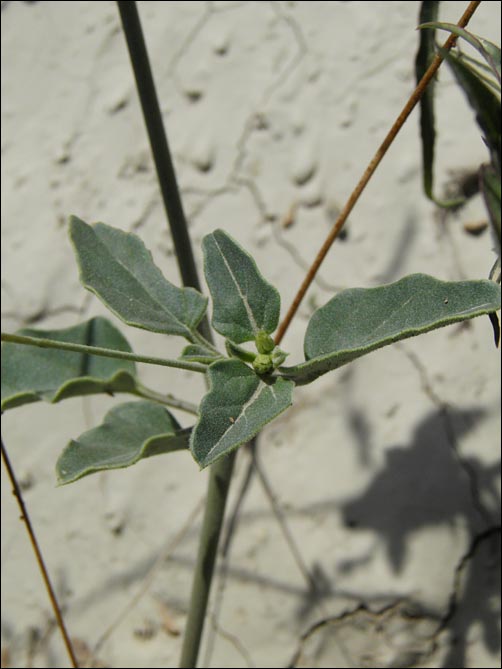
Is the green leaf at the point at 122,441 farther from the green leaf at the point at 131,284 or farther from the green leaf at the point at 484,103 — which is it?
the green leaf at the point at 484,103

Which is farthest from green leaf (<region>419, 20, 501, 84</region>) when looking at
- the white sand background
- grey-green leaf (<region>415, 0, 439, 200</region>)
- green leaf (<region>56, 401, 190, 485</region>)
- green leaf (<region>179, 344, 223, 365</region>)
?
the white sand background

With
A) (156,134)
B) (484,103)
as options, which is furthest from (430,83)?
(156,134)

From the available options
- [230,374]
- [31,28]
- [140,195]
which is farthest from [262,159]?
[230,374]

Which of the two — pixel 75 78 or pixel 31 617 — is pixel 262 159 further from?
pixel 31 617

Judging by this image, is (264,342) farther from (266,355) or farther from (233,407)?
(233,407)

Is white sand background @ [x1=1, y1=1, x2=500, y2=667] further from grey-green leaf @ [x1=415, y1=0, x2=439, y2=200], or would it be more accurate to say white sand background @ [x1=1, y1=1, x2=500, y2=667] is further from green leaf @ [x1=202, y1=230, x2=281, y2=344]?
green leaf @ [x1=202, y1=230, x2=281, y2=344]

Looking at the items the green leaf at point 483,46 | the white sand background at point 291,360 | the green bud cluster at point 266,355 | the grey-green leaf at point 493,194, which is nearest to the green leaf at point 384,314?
the green bud cluster at point 266,355
